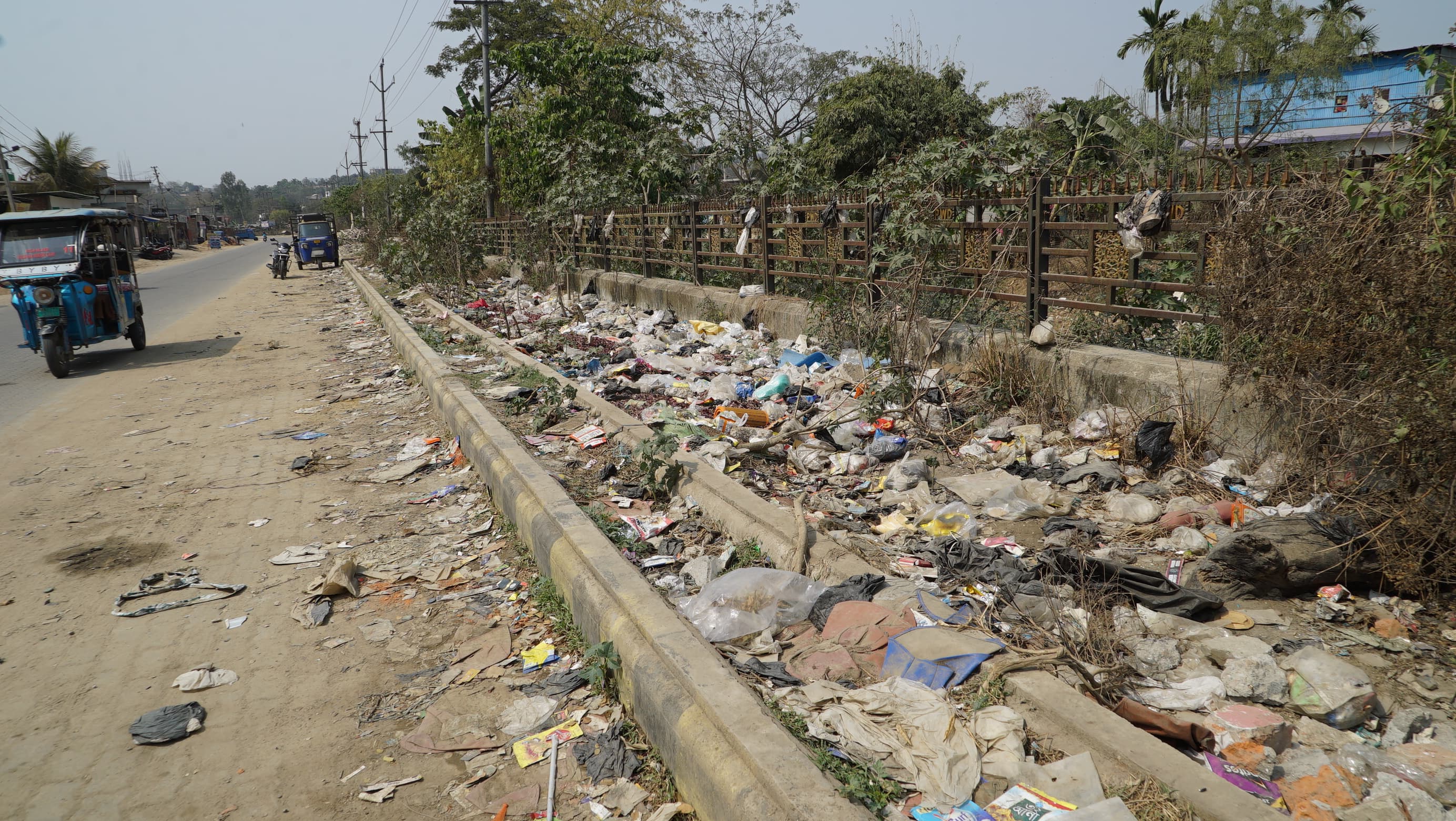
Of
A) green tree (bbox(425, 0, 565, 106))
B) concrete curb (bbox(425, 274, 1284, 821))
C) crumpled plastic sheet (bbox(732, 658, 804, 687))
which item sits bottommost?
crumpled plastic sheet (bbox(732, 658, 804, 687))

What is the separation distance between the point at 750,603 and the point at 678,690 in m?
0.80

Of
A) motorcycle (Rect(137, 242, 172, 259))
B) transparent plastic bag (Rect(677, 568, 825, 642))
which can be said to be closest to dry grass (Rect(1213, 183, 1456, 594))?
transparent plastic bag (Rect(677, 568, 825, 642))

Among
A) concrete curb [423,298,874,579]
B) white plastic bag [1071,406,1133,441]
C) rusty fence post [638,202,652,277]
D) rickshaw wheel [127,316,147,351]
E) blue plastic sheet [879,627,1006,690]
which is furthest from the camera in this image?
rusty fence post [638,202,652,277]

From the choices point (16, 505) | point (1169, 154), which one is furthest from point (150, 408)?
point (1169, 154)

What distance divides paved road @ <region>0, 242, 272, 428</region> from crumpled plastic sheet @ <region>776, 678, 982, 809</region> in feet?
28.3

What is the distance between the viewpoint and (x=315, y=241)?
105 feet

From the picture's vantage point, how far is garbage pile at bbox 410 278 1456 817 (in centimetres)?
264

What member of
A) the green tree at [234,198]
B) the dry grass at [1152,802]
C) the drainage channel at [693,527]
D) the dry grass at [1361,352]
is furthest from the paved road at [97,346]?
the green tree at [234,198]

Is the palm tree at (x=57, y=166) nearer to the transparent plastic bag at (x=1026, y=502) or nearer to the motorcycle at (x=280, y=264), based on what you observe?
the motorcycle at (x=280, y=264)

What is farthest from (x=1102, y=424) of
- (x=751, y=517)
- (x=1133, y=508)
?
(x=751, y=517)

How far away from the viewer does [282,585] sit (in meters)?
4.24

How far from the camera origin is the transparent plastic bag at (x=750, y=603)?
10.8ft

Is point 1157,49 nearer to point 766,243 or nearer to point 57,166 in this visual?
point 766,243

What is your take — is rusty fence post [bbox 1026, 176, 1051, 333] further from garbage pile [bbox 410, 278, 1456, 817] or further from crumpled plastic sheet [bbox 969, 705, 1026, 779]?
crumpled plastic sheet [bbox 969, 705, 1026, 779]
